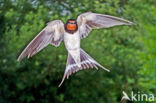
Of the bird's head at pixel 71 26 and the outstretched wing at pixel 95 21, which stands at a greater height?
the bird's head at pixel 71 26

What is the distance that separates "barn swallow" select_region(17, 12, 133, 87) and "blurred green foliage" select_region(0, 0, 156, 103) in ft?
0.18

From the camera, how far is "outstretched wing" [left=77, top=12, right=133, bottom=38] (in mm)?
3088

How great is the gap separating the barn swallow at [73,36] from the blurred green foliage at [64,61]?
6 cm

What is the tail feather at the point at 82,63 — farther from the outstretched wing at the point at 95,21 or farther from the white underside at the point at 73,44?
the outstretched wing at the point at 95,21

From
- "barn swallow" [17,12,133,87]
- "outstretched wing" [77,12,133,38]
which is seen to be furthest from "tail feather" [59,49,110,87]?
"outstretched wing" [77,12,133,38]

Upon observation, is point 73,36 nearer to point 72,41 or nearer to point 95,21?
point 72,41

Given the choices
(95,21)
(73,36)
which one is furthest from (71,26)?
(95,21)

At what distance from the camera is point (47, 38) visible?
312cm

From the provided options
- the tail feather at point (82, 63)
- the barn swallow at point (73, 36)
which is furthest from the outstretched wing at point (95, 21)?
the tail feather at point (82, 63)

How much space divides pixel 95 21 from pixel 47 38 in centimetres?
45

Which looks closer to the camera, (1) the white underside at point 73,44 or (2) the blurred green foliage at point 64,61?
(1) the white underside at point 73,44

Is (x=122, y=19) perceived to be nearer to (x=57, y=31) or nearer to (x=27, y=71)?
(x=57, y=31)

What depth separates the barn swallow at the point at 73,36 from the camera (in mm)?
3031

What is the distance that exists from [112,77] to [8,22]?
43.9 inches
